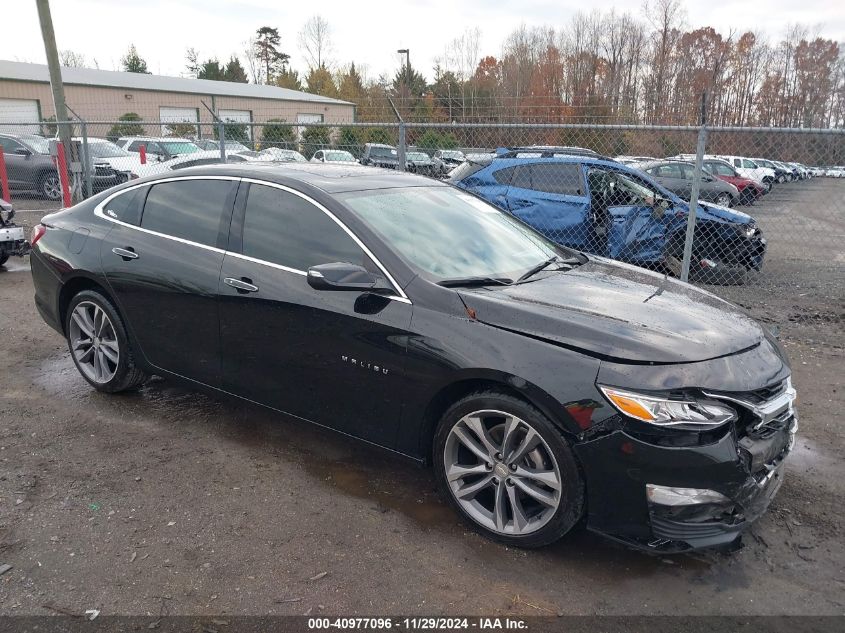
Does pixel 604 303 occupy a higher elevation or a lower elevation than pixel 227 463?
higher

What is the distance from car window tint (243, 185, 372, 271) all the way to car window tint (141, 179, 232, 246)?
0.27 m

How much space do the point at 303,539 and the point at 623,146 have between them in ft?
34.4

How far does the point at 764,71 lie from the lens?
22047mm

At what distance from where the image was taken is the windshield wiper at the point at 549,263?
3.49 metres

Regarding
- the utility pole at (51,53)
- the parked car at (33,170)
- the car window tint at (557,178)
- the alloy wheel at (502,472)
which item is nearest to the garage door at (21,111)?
the parked car at (33,170)

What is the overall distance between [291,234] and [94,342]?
198 cm

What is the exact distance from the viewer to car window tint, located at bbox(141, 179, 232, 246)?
12.8 feet

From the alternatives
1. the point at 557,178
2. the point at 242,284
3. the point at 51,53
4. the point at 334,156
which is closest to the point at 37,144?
the point at 51,53

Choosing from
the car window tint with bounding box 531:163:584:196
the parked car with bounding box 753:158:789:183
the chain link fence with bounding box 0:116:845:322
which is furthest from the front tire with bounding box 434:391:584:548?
the parked car with bounding box 753:158:789:183

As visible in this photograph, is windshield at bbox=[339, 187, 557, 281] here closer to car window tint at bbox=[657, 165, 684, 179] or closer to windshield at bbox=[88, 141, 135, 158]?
car window tint at bbox=[657, 165, 684, 179]

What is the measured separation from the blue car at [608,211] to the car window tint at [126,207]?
4.64 meters

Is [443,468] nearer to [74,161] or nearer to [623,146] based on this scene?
[623,146]

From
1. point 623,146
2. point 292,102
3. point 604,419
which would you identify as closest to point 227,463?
point 604,419

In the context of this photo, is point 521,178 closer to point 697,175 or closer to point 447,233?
point 697,175
